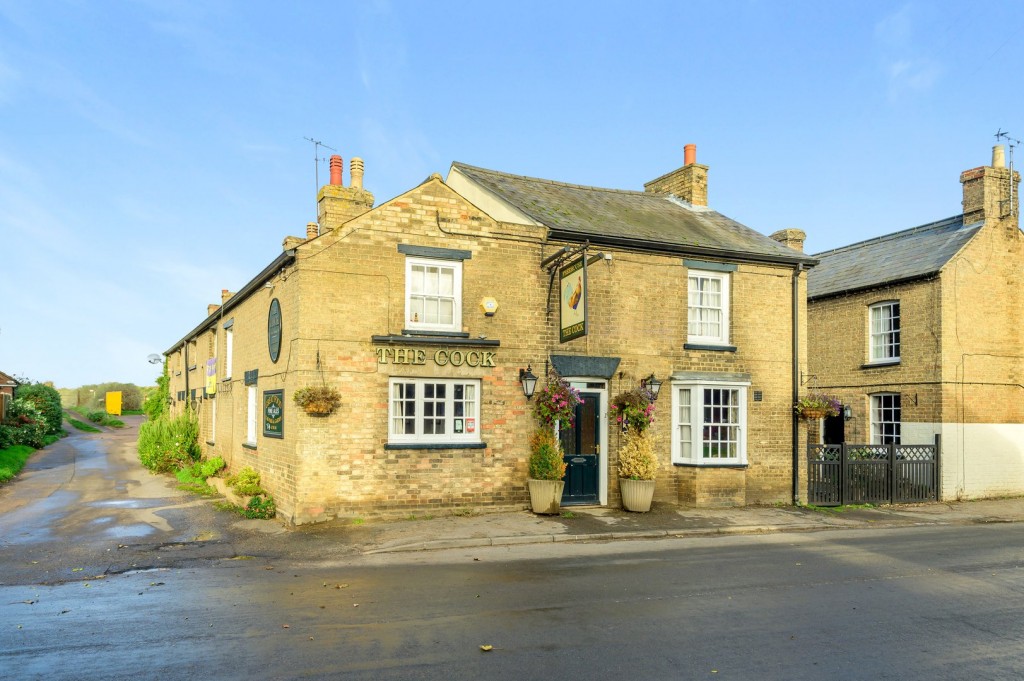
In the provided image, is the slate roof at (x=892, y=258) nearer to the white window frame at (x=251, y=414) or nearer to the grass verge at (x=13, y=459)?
the white window frame at (x=251, y=414)

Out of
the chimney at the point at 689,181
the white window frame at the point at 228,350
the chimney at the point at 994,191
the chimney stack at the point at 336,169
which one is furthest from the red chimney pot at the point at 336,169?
the chimney at the point at 994,191

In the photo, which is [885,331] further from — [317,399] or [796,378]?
[317,399]

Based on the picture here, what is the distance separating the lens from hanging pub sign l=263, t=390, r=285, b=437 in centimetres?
1440

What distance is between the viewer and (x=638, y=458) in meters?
15.3

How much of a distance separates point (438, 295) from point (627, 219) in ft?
18.8

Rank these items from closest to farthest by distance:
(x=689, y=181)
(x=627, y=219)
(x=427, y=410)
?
1. (x=427, y=410)
2. (x=627, y=219)
3. (x=689, y=181)

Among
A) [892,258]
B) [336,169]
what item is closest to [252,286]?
[336,169]

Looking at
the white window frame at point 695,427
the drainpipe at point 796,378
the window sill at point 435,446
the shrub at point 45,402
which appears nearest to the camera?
the window sill at point 435,446

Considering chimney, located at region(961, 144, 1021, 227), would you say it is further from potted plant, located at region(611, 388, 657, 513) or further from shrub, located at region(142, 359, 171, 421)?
shrub, located at region(142, 359, 171, 421)

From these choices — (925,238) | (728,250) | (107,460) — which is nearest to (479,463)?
(728,250)

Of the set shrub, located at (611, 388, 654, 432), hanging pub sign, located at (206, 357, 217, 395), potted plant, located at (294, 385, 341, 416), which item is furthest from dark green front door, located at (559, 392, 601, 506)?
hanging pub sign, located at (206, 357, 217, 395)

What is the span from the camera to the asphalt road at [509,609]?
20.3 ft

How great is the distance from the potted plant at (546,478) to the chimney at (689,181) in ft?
31.5

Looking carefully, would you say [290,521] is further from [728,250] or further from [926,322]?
[926,322]
